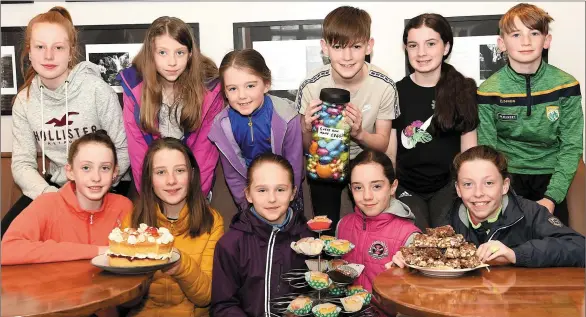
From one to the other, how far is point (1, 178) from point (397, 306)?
107 inches

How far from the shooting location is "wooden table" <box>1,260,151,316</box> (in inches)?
87.4

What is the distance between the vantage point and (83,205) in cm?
318

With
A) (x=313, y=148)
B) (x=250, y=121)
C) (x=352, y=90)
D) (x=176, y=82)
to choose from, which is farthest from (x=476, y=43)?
(x=176, y=82)

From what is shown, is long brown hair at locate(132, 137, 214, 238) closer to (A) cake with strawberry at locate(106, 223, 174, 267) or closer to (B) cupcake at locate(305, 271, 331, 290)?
(A) cake with strawberry at locate(106, 223, 174, 267)

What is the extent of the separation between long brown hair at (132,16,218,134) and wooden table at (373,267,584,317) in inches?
54.6

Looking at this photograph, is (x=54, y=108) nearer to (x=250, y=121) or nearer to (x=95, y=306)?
(x=250, y=121)

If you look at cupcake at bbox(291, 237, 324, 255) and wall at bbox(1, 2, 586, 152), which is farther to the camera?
wall at bbox(1, 2, 586, 152)

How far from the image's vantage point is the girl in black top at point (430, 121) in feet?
11.6

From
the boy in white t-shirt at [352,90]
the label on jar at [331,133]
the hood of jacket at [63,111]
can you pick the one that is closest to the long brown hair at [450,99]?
the boy in white t-shirt at [352,90]

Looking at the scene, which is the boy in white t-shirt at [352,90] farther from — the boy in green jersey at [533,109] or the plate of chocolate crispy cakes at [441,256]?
the plate of chocolate crispy cakes at [441,256]

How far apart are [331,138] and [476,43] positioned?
1.37 metres

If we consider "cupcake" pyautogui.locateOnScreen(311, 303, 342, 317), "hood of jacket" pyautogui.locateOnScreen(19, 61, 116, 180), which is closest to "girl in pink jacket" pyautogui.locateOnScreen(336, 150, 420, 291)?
"cupcake" pyautogui.locateOnScreen(311, 303, 342, 317)

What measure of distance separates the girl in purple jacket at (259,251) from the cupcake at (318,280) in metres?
0.33

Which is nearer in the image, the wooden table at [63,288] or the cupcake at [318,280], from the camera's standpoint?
the wooden table at [63,288]
